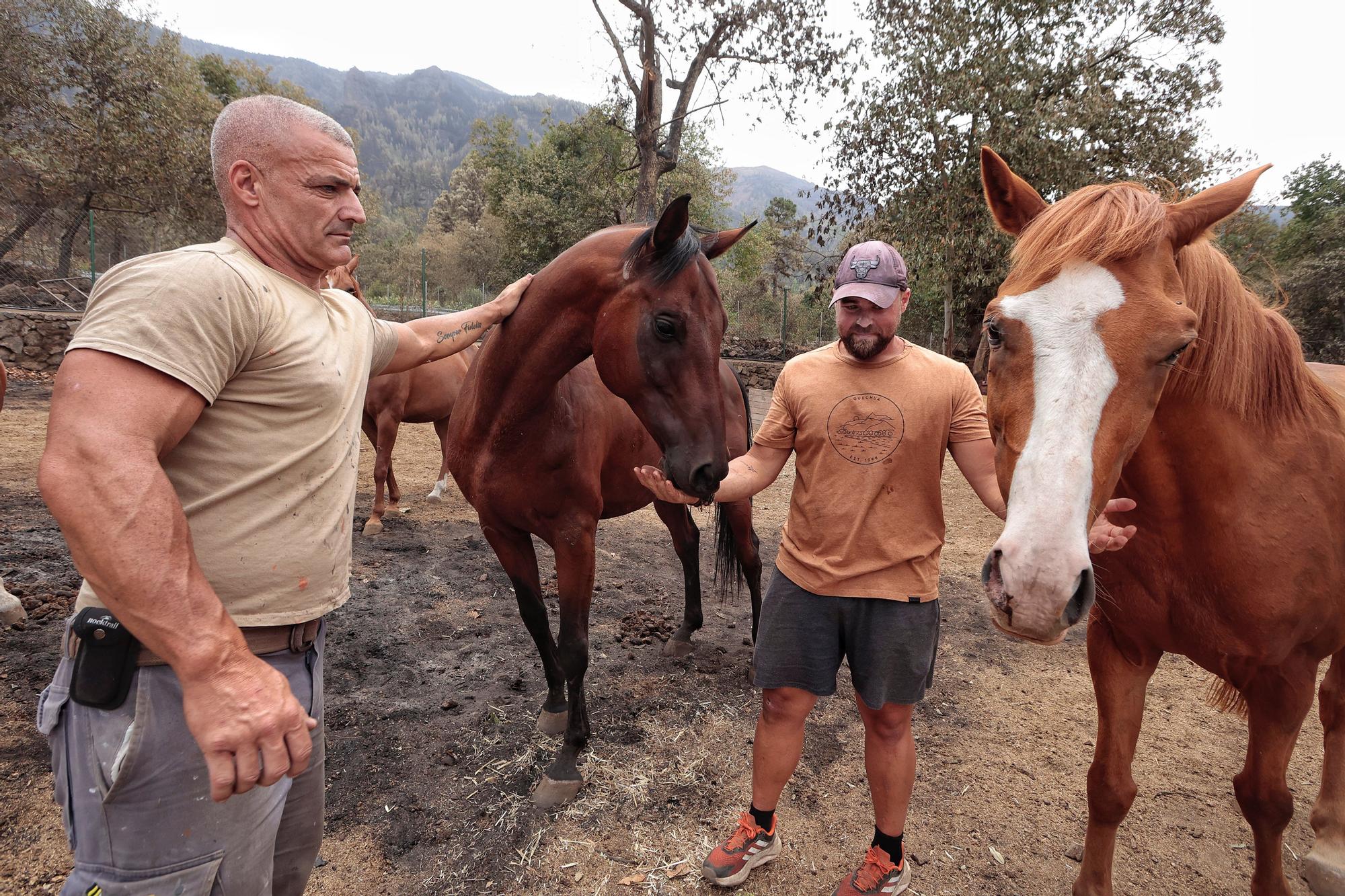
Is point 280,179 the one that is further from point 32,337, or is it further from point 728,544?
point 32,337

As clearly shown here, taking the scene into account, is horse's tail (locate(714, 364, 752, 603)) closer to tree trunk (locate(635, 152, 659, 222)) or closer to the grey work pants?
the grey work pants

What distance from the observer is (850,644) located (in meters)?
2.11

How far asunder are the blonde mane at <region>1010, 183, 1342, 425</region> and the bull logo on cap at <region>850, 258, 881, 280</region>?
1.39 ft

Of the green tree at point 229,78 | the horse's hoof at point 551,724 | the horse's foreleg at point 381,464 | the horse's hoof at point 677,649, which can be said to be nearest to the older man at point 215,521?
the horse's hoof at point 551,724

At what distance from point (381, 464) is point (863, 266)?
538 centimetres

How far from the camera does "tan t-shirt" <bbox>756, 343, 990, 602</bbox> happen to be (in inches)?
79.7

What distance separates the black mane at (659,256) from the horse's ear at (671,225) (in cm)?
1

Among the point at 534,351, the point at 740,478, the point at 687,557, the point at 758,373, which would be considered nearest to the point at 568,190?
the point at 758,373

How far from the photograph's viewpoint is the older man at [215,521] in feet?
3.11

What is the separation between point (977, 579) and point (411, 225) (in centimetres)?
7809

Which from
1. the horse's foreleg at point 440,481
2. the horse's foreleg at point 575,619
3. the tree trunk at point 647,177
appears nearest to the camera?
the horse's foreleg at point 575,619

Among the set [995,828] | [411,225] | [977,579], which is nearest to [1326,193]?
[977,579]

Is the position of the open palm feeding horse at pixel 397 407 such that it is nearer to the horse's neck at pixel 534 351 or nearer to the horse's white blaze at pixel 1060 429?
the horse's neck at pixel 534 351

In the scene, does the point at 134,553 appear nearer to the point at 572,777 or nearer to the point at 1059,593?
the point at 1059,593
